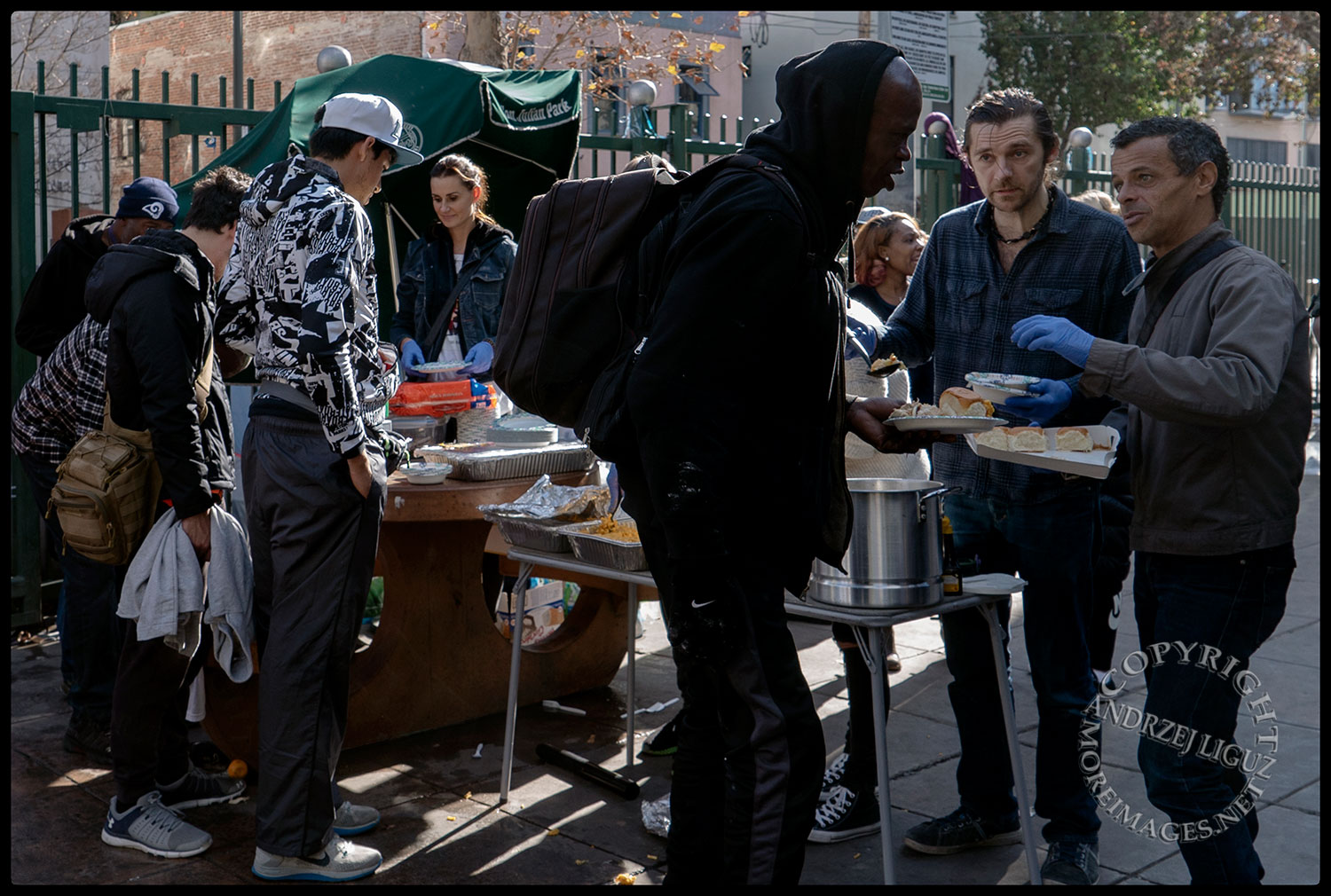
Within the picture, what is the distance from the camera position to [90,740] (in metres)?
4.70

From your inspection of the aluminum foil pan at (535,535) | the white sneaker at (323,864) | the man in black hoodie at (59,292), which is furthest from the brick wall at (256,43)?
the white sneaker at (323,864)

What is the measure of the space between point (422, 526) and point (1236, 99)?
34679 millimetres

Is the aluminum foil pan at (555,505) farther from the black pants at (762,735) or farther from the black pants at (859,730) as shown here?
the black pants at (762,735)

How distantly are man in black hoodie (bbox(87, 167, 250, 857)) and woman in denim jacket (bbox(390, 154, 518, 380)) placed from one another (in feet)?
5.96

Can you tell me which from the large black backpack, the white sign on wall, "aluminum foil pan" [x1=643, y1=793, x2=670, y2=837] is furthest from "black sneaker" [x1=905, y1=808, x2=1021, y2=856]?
the white sign on wall

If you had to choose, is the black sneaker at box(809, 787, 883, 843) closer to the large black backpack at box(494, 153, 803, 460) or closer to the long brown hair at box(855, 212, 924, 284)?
the large black backpack at box(494, 153, 803, 460)

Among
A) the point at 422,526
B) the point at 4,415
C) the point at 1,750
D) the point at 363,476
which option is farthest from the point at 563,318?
the point at 4,415

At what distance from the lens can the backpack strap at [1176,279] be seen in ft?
10.3

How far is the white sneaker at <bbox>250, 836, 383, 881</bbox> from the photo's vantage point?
3650mm

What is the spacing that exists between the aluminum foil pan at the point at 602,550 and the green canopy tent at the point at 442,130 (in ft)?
10.5

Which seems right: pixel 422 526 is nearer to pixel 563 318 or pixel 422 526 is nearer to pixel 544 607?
pixel 544 607

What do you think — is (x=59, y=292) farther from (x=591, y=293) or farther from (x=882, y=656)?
(x=882, y=656)

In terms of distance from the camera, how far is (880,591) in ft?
10.9

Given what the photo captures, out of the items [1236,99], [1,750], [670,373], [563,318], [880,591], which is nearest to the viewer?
[670,373]
